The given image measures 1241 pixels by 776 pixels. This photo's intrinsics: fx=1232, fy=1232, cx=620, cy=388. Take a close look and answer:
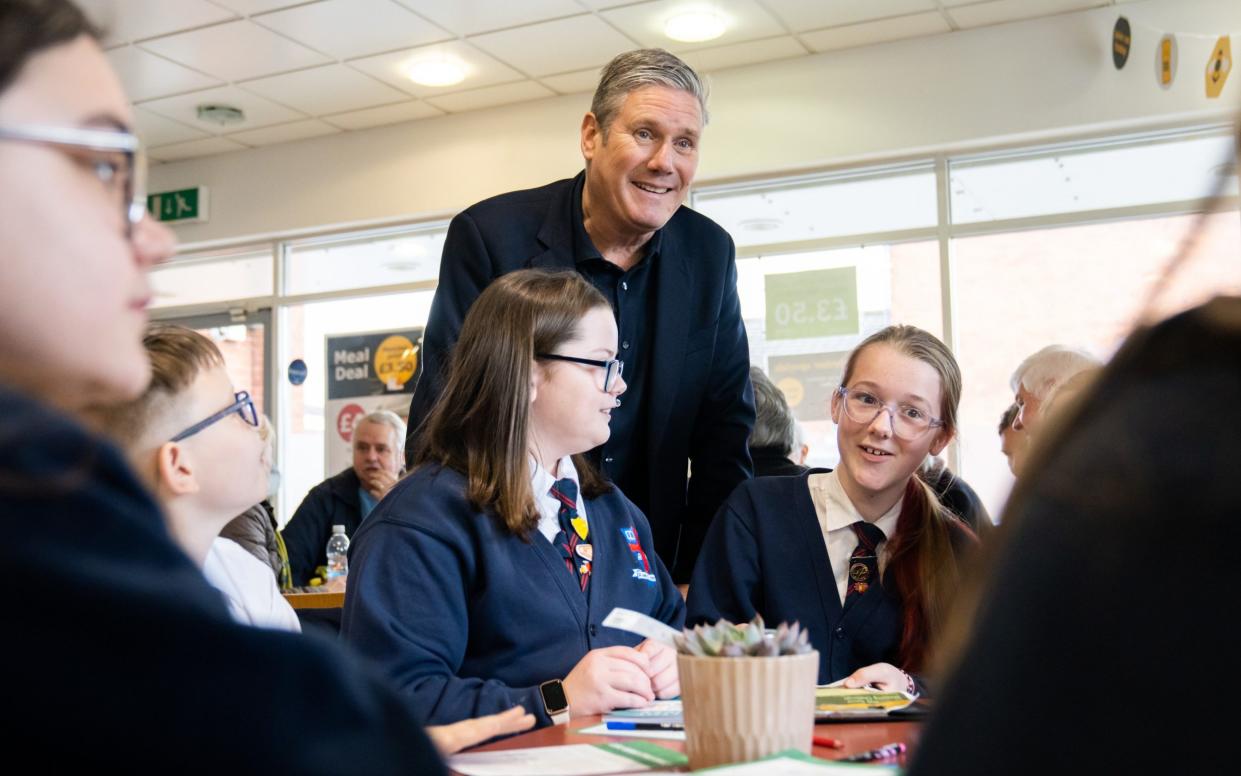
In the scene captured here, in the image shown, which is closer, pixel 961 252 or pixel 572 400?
pixel 572 400

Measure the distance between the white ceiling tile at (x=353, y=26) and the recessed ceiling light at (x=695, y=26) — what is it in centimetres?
112

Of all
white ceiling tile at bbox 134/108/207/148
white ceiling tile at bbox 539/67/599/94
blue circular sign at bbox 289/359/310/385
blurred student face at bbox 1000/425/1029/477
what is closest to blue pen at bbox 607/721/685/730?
blurred student face at bbox 1000/425/1029/477

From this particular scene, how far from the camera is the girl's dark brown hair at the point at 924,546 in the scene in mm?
1979

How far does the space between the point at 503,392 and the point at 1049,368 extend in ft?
6.31

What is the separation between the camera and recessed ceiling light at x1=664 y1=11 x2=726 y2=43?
5914 millimetres

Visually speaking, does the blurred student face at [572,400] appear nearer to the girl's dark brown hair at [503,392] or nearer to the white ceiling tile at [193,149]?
the girl's dark brown hair at [503,392]

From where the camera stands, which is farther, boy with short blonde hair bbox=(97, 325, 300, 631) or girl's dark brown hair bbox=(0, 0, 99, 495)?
boy with short blonde hair bbox=(97, 325, 300, 631)

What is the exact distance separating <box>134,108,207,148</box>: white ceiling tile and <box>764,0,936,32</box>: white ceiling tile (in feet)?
12.5

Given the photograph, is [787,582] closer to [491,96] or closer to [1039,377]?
[1039,377]

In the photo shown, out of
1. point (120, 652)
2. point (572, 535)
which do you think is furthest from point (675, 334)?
point (120, 652)

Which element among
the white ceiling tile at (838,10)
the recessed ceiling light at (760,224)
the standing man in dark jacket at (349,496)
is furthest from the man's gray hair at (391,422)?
the white ceiling tile at (838,10)

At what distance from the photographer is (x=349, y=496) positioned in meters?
5.48

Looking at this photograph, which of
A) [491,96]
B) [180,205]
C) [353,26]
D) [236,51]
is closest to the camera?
[353,26]

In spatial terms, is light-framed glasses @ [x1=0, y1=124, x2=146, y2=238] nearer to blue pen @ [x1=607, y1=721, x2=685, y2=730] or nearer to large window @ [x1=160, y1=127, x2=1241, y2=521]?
blue pen @ [x1=607, y1=721, x2=685, y2=730]
